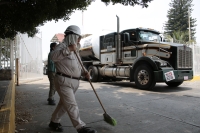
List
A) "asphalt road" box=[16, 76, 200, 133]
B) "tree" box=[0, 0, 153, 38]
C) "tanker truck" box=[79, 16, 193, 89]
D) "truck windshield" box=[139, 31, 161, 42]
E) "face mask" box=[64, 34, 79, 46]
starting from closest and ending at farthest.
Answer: "face mask" box=[64, 34, 79, 46], "asphalt road" box=[16, 76, 200, 133], "tree" box=[0, 0, 153, 38], "tanker truck" box=[79, 16, 193, 89], "truck windshield" box=[139, 31, 161, 42]

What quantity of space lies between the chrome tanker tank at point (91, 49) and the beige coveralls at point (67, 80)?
798 centimetres

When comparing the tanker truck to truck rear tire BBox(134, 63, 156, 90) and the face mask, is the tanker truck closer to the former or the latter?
truck rear tire BBox(134, 63, 156, 90)

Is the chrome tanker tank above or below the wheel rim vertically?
above

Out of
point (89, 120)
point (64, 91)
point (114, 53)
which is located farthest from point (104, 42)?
point (64, 91)

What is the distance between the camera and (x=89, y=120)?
3.49 m

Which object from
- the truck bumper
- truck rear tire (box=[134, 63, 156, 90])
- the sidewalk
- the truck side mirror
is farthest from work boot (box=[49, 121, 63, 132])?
the truck side mirror

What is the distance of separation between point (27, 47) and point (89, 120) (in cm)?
913

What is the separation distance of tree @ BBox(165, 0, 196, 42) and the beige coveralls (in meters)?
41.1

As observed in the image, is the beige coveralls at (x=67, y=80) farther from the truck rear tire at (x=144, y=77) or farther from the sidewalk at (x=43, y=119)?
the truck rear tire at (x=144, y=77)

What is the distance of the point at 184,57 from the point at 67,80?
6.18 m

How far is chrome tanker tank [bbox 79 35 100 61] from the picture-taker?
35.6ft

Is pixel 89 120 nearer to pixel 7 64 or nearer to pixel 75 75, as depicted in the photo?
pixel 75 75

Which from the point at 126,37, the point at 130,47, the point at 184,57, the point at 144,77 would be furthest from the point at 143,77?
the point at 126,37

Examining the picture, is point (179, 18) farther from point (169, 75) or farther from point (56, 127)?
point (56, 127)
